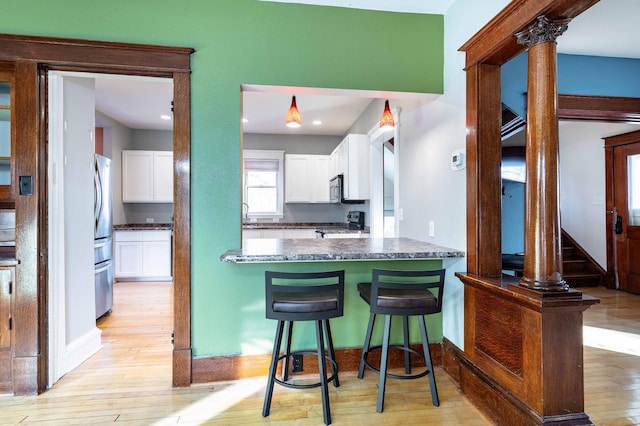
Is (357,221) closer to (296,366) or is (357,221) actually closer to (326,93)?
(326,93)

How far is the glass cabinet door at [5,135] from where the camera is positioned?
2.15 meters

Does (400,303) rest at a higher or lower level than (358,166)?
lower

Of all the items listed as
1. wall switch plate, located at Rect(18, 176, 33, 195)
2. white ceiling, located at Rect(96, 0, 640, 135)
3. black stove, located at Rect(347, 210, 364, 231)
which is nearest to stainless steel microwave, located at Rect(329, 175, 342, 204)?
black stove, located at Rect(347, 210, 364, 231)

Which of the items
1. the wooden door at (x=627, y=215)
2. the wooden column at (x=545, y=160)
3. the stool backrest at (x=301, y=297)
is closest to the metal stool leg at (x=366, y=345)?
the stool backrest at (x=301, y=297)

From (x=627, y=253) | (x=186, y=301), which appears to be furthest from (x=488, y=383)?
(x=627, y=253)

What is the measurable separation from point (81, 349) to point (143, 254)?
9.69ft

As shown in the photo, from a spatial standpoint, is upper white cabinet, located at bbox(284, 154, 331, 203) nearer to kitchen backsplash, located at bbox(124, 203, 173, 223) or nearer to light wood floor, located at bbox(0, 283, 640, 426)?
kitchen backsplash, located at bbox(124, 203, 173, 223)

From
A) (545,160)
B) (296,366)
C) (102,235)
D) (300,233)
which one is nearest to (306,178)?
(300,233)

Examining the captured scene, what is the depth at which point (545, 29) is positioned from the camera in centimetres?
152

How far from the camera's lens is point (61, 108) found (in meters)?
2.21

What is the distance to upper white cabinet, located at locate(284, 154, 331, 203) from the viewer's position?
6008 mm

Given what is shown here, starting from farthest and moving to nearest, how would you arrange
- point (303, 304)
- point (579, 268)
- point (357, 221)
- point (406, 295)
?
point (579, 268) < point (357, 221) < point (406, 295) < point (303, 304)

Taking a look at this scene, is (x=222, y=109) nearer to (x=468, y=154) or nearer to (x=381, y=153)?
(x=468, y=154)

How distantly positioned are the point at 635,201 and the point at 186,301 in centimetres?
572
